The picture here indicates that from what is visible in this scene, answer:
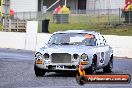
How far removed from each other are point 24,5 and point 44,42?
44951mm

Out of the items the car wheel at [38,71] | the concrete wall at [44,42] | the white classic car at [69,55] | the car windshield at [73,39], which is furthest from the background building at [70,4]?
the car wheel at [38,71]

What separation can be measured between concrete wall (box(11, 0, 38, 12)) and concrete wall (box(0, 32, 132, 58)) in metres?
39.6

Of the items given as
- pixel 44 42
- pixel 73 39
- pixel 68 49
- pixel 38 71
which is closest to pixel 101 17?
pixel 44 42

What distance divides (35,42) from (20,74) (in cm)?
1849

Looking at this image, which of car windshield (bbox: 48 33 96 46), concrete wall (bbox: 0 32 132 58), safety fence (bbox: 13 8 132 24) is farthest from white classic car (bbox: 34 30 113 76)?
safety fence (bbox: 13 8 132 24)

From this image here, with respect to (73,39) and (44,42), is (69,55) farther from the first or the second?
(44,42)

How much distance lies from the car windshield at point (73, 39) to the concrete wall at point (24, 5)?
6064 centimetres

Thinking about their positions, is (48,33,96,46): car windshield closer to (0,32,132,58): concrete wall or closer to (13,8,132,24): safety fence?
(0,32,132,58): concrete wall

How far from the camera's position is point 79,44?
57.3 feet

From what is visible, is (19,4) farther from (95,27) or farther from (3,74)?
(3,74)

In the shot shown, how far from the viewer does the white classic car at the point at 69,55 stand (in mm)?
16375

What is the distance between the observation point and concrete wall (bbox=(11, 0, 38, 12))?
78.5 m

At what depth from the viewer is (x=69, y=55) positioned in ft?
53.8

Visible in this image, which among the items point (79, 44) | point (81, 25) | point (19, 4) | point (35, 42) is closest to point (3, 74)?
point (79, 44)
